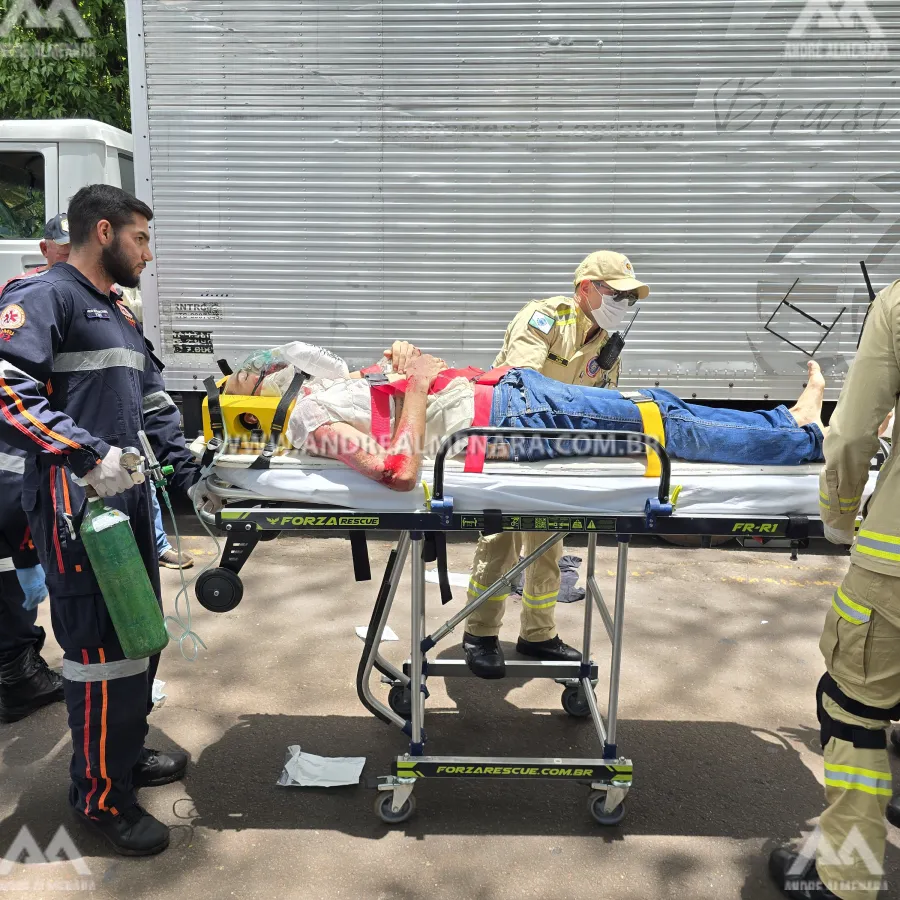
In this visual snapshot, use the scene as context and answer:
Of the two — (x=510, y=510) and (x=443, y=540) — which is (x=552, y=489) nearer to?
(x=510, y=510)

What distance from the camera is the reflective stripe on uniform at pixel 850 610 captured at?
2238 mm

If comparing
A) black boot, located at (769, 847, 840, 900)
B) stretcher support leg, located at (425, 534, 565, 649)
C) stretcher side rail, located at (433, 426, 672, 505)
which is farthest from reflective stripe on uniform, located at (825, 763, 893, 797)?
stretcher support leg, located at (425, 534, 565, 649)

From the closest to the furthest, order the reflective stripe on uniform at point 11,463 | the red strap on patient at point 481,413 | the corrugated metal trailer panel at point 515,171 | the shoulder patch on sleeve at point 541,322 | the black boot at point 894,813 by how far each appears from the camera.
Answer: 1. the red strap on patient at point 481,413
2. the black boot at point 894,813
3. the reflective stripe on uniform at point 11,463
4. the shoulder patch on sleeve at point 541,322
5. the corrugated metal trailer panel at point 515,171

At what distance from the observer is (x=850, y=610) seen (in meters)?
2.28

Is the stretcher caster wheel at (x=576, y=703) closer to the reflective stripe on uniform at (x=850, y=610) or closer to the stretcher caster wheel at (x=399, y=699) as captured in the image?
the stretcher caster wheel at (x=399, y=699)

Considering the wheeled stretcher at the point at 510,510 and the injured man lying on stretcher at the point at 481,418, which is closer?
the wheeled stretcher at the point at 510,510

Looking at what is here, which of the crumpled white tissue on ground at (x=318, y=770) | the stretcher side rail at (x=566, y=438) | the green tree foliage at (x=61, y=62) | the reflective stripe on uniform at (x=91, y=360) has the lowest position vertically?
the crumpled white tissue on ground at (x=318, y=770)

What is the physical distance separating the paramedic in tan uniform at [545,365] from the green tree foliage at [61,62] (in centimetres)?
843

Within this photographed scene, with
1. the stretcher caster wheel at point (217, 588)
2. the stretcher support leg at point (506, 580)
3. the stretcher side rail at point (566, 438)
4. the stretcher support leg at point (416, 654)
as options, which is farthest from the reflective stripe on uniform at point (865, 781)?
the stretcher caster wheel at point (217, 588)

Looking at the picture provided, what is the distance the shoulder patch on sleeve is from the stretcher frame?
107 cm

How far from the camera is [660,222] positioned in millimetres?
5293

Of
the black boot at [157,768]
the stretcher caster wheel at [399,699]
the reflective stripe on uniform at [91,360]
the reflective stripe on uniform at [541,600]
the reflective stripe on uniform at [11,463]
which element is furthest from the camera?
the reflective stripe on uniform at [541,600]

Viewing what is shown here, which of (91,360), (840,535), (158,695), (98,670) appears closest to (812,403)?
(840,535)

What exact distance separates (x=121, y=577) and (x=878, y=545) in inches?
91.5
